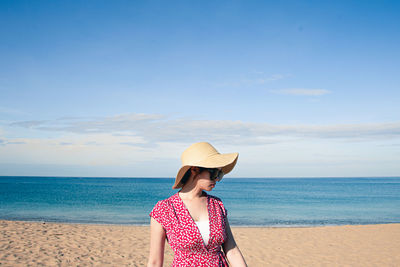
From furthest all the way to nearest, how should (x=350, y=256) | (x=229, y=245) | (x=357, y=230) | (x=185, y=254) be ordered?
(x=357, y=230) < (x=350, y=256) < (x=229, y=245) < (x=185, y=254)

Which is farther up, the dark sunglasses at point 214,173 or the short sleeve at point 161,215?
the dark sunglasses at point 214,173

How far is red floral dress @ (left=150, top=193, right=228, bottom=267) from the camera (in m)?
2.02

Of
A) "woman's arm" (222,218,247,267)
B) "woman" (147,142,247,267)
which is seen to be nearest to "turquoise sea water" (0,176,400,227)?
"woman's arm" (222,218,247,267)

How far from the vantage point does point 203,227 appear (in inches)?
81.0

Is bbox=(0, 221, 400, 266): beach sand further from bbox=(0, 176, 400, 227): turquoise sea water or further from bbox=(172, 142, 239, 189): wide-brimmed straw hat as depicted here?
bbox=(172, 142, 239, 189): wide-brimmed straw hat

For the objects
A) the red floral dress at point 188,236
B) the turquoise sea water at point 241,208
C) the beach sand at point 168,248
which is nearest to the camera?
the red floral dress at point 188,236

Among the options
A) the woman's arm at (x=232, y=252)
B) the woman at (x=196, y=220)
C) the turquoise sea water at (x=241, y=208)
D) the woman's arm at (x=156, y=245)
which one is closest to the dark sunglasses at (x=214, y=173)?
the woman at (x=196, y=220)

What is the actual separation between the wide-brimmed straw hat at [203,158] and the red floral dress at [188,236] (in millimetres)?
179

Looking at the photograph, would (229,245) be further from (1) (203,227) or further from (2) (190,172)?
(2) (190,172)

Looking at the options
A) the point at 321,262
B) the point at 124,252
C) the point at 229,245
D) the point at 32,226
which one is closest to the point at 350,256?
the point at 321,262

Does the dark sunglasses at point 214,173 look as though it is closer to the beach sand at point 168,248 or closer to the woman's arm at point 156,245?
the woman's arm at point 156,245

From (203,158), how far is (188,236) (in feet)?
1.58

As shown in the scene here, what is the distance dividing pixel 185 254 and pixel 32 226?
13219mm

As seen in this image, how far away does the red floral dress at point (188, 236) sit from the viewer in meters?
2.02
